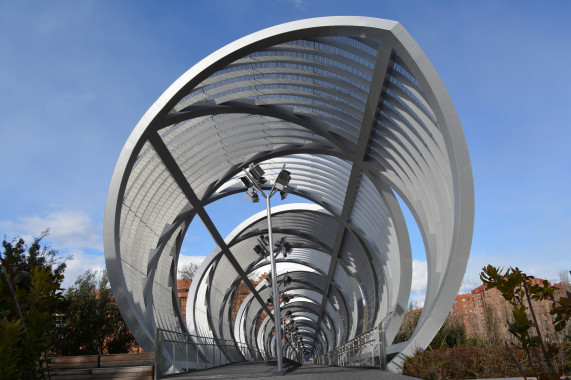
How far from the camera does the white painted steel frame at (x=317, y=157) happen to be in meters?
11.9

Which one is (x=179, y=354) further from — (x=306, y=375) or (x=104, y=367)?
(x=306, y=375)

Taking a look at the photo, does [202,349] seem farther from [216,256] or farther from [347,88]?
[216,256]

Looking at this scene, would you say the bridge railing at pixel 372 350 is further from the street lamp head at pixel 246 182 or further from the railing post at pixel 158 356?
the street lamp head at pixel 246 182

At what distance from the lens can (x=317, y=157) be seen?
2433cm

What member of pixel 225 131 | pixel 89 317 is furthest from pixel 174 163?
pixel 89 317

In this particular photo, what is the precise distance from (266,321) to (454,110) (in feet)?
174

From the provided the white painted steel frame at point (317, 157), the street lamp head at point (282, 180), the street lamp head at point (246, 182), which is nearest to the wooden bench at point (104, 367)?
the white painted steel frame at point (317, 157)

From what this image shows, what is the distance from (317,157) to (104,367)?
16.1 meters

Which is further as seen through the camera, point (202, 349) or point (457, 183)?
point (202, 349)

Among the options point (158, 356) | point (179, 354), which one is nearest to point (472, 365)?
point (158, 356)

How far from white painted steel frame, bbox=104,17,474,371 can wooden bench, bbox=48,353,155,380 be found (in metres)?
4.44

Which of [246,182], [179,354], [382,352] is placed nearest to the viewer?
[382,352]

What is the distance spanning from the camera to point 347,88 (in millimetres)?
15461

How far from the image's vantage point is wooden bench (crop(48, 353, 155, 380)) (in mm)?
9443
